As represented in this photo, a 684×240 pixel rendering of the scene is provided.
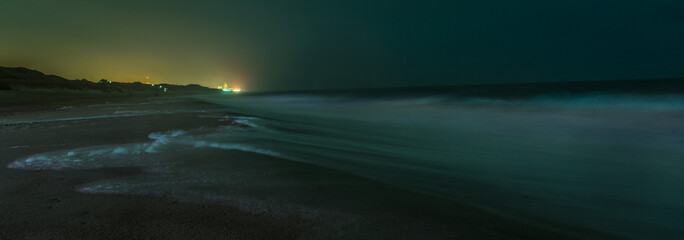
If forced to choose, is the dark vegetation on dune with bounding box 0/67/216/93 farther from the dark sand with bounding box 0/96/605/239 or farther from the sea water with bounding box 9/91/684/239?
the dark sand with bounding box 0/96/605/239

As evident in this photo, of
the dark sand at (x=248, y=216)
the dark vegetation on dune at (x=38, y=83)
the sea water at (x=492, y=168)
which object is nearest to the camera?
the dark sand at (x=248, y=216)

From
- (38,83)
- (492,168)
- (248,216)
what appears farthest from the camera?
(38,83)

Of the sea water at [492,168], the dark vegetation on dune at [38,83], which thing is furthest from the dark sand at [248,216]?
the dark vegetation on dune at [38,83]

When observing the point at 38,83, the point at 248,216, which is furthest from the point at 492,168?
the point at 38,83

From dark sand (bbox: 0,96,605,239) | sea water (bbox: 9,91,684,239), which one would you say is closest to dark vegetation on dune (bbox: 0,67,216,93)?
sea water (bbox: 9,91,684,239)

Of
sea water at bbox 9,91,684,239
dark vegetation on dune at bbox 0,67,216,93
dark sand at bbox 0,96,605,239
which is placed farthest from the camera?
dark vegetation on dune at bbox 0,67,216,93

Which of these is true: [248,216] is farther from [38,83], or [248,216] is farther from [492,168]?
[38,83]

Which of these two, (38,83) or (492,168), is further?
(38,83)

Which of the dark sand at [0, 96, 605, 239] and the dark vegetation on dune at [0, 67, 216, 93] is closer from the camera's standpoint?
the dark sand at [0, 96, 605, 239]

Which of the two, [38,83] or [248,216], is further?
[38,83]

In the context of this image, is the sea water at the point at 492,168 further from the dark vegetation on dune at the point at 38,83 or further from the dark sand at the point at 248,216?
the dark vegetation on dune at the point at 38,83

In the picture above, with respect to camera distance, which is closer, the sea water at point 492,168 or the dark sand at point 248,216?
the dark sand at point 248,216

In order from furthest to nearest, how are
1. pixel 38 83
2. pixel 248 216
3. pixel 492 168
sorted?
pixel 38 83
pixel 492 168
pixel 248 216

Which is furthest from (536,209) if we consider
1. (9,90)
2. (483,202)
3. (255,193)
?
(9,90)
